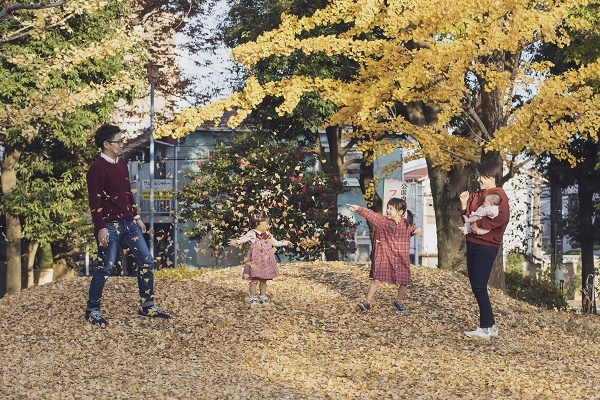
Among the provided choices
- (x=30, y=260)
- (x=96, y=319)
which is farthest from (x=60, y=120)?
(x=96, y=319)

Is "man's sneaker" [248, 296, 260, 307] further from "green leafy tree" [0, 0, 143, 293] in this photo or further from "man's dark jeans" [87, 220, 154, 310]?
"green leafy tree" [0, 0, 143, 293]

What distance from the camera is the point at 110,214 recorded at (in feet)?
32.6

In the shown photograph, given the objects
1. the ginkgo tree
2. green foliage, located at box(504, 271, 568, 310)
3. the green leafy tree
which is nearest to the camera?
the ginkgo tree

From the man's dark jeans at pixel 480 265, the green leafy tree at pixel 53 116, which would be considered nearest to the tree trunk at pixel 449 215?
the green leafy tree at pixel 53 116

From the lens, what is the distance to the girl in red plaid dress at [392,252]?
11.5 meters

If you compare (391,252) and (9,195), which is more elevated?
(9,195)

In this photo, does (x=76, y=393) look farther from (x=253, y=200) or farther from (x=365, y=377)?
(x=253, y=200)

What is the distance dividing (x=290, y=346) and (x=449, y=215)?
881 centimetres

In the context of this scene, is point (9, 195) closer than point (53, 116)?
No

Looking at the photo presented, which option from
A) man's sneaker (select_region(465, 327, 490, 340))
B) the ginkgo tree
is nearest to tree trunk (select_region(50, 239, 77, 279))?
the ginkgo tree

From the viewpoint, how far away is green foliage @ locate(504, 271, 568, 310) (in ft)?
57.2

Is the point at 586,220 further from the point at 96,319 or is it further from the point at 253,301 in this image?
the point at 96,319

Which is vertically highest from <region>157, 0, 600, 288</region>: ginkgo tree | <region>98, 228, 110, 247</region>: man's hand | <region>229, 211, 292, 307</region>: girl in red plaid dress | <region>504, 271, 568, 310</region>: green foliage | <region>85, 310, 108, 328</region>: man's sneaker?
<region>157, 0, 600, 288</region>: ginkgo tree

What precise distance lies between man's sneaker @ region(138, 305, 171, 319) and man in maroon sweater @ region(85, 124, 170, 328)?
0.54 metres
